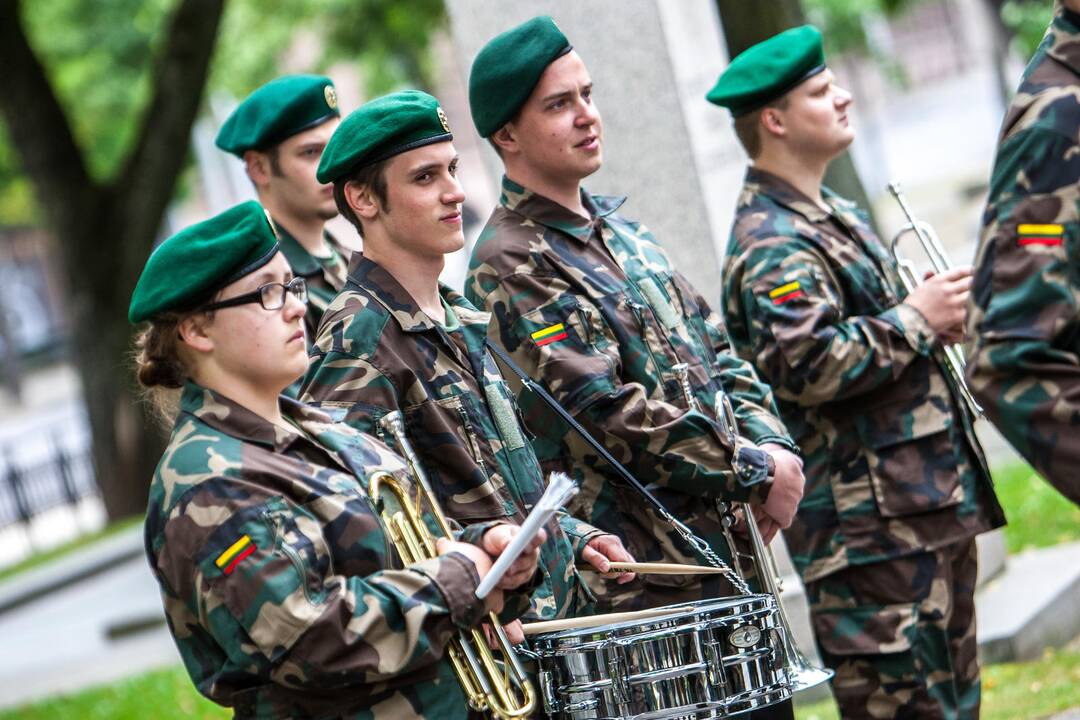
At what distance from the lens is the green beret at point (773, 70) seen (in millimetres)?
5402


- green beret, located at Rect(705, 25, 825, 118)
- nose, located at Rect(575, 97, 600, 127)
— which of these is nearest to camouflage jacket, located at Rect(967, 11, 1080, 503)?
nose, located at Rect(575, 97, 600, 127)

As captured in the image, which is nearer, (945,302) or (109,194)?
(945,302)

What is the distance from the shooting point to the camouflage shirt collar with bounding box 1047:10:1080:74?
3092 mm

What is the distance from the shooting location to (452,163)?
13.8 ft

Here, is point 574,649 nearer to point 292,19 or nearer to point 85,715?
point 85,715

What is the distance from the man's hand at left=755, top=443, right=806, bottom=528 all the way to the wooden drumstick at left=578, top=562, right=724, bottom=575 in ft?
1.16

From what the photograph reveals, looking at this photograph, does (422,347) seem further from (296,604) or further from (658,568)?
(296,604)

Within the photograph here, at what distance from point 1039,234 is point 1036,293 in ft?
0.38

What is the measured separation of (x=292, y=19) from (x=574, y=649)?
71.2 ft

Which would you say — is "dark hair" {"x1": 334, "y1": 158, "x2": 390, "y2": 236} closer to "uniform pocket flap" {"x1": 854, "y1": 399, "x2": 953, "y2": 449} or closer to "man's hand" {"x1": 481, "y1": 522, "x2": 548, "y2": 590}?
"man's hand" {"x1": 481, "y1": 522, "x2": 548, "y2": 590}

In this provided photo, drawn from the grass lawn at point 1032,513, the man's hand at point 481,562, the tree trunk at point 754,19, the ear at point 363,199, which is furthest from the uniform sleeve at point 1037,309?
the tree trunk at point 754,19

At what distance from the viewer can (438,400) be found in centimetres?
401

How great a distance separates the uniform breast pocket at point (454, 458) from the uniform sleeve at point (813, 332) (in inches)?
59.6

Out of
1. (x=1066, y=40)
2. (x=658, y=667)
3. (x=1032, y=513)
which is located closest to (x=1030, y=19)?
(x=1032, y=513)
